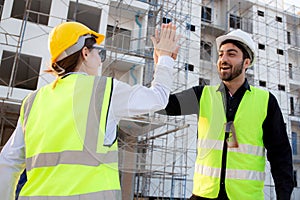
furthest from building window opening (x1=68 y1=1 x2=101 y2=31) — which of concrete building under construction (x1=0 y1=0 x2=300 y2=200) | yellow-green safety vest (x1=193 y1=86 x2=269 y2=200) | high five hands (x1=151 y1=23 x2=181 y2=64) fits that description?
high five hands (x1=151 y1=23 x2=181 y2=64)

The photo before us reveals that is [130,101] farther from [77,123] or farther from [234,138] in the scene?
[234,138]

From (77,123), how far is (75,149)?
A: 5 cm

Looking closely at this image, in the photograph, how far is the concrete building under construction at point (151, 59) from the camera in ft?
2.60

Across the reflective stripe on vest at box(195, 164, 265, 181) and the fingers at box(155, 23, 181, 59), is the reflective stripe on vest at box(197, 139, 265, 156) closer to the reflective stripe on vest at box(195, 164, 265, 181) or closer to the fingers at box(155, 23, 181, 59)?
the reflective stripe on vest at box(195, 164, 265, 181)

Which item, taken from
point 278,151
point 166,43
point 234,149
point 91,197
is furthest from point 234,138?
point 91,197

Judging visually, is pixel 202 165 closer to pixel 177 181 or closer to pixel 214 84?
pixel 214 84

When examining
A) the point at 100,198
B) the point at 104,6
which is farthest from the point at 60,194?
the point at 104,6

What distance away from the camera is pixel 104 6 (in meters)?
5.41

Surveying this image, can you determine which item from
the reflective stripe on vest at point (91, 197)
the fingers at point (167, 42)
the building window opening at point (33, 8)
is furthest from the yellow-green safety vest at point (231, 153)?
the building window opening at point (33, 8)

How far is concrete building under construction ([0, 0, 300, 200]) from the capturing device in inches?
31.2

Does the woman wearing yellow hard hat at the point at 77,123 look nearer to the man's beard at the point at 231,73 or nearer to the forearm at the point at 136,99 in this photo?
the forearm at the point at 136,99

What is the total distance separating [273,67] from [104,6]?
17.1ft

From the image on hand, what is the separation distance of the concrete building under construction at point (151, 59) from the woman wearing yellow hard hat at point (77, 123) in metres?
0.09

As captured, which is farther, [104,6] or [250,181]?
[104,6]
